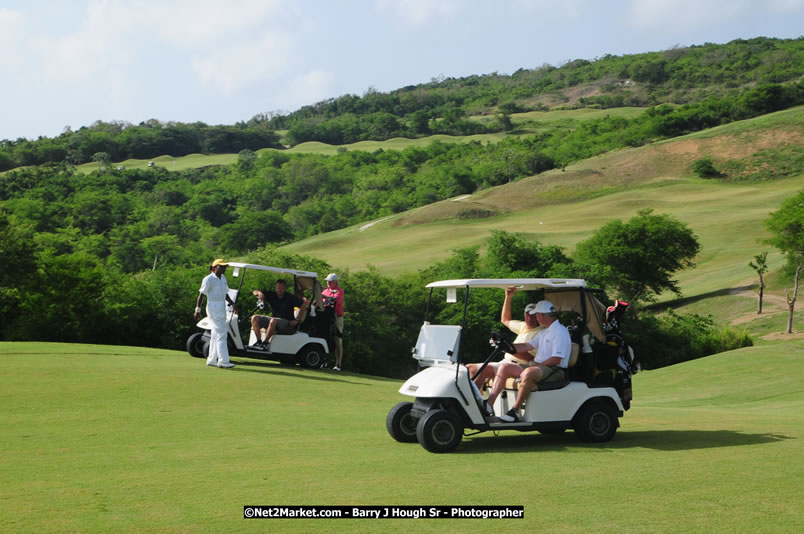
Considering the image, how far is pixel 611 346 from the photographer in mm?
10328

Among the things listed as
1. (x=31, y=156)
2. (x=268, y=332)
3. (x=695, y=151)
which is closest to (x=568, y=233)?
(x=695, y=151)

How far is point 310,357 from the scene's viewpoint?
19188 mm

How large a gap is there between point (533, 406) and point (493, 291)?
37712 millimetres

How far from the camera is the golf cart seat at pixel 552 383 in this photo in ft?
32.2

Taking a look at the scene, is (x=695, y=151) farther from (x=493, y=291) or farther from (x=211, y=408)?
(x=211, y=408)

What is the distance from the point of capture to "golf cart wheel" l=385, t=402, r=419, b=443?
9.84 meters

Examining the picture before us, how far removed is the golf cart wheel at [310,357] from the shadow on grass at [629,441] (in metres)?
8.88

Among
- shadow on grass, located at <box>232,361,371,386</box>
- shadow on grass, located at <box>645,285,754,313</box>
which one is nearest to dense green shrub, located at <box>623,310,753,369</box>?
shadow on grass, located at <box>645,285,754,313</box>

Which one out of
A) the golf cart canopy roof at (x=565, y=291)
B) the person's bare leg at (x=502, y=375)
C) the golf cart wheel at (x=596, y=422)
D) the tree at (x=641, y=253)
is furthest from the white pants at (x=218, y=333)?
the tree at (x=641, y=253)

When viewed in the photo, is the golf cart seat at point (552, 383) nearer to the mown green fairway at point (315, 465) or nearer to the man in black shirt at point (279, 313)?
the mown green fairway at point (315, 465)

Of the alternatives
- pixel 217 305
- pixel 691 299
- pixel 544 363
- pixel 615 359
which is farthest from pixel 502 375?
pixel 691 299

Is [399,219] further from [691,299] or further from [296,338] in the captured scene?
[296,338]

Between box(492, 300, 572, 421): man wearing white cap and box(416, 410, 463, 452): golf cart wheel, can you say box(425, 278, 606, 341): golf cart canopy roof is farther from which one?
box(416, 410, 463, 452): golf cart wheel

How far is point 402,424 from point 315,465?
1.94m
